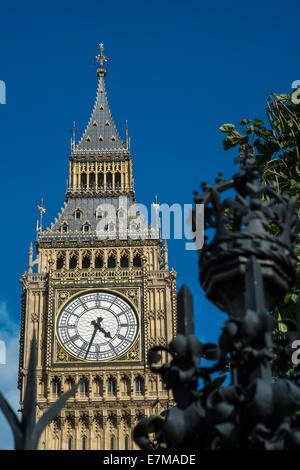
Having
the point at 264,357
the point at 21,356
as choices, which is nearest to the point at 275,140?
the point at 264,357

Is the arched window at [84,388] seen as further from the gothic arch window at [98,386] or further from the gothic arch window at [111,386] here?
the gothic arch window at [111,386]

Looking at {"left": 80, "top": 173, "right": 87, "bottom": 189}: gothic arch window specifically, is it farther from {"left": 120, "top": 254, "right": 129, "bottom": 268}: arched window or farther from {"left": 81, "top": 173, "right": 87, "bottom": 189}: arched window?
{"left": 120, "top": 254, "right": 129, "bottom": 268}: arched window

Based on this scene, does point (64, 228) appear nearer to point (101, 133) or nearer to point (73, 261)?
point (73, 261)

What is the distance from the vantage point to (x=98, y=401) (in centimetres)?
5169

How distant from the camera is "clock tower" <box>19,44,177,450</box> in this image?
2023 inches

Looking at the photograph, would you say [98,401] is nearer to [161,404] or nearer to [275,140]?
[161,404]

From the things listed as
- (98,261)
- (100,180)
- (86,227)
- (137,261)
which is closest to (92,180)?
(100,180)

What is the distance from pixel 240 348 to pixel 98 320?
4455 centimetres

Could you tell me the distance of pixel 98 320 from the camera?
2061 inches

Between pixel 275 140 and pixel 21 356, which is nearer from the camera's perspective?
pixel 275 140

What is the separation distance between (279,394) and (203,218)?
2.05 meters

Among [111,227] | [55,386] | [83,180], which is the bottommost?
[55,386]

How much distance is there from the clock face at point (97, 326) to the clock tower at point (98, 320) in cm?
6

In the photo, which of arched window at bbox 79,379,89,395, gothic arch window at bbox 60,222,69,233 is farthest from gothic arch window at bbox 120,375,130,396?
gothic arch window at bbox 60,222,69,233
